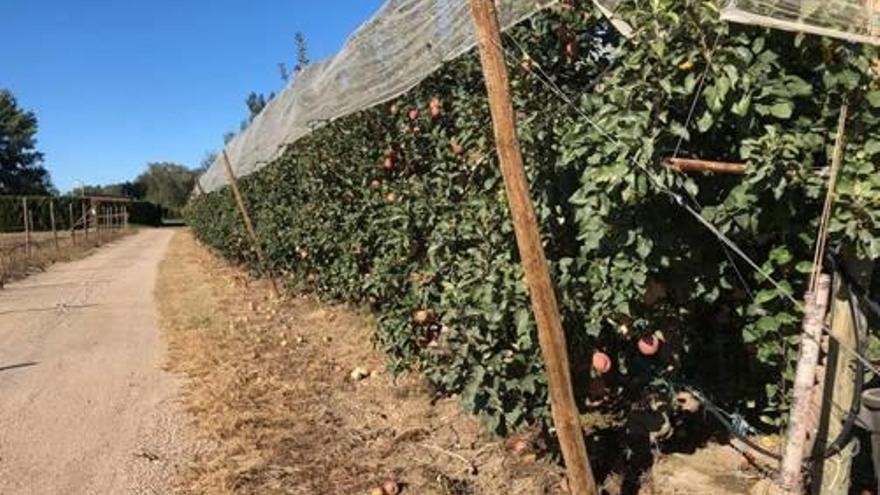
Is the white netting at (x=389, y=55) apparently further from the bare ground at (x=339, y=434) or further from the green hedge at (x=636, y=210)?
the bare ground at (x=339, y=434)

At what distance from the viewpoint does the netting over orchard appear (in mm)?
2498

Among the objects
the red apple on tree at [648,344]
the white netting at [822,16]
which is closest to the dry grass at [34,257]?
the red apple on tree at [648,344]

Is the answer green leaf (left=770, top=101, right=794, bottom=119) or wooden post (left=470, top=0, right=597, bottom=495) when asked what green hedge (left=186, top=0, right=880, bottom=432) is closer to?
green leaf (left=770, top=101, right=794, bottom=119)

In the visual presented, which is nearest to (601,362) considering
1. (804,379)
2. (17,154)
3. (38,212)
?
(804,379)

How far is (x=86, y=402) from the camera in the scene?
6395 mm

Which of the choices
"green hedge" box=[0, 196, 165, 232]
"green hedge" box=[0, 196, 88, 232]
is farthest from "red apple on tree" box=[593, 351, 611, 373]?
"green hedge" box=[0, 196, 88, 232]

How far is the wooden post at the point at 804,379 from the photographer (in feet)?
9.33

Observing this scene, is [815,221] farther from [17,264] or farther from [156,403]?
[17,264]

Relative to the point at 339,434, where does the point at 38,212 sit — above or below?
above

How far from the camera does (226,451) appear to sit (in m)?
5.04

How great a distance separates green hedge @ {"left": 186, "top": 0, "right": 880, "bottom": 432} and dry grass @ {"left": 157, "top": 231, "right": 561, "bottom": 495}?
527mm

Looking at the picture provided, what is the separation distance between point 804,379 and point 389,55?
12.3 feet

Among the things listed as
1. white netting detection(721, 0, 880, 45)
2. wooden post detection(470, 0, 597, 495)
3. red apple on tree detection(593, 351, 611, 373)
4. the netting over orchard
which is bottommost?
red apple on tree detection(593, 351, 611, 373)

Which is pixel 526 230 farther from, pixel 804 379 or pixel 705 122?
pixel 804 379
